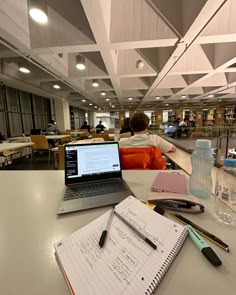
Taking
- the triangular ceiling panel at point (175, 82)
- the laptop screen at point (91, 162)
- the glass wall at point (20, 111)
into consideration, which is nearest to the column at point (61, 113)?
the glass wall at point (20, 111)

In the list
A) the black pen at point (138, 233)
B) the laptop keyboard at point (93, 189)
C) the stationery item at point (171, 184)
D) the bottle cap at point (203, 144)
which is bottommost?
the laptop keyboard at point (93, 189)

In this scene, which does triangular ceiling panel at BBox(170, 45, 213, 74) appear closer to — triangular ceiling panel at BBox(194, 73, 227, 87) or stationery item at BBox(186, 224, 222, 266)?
triangular ceiling panel at BBox(194, 73, 227, 87)

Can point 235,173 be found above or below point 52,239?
above

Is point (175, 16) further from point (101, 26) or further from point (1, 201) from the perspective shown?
point (1, 201)

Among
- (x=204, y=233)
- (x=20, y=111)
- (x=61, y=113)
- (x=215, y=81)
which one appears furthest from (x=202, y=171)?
(x=61, y=113)

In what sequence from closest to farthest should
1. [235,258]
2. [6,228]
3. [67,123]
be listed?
[235,258], [6,228], [67,123]

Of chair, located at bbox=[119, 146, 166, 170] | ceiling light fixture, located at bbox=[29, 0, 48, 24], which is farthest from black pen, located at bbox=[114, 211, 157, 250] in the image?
ceiling light fixture, located at bbox=[29, 0, 48, 24]

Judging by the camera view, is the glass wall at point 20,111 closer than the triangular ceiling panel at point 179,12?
No

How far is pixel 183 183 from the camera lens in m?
0.99

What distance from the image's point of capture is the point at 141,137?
174 cm

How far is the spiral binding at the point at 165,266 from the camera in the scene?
41 cm

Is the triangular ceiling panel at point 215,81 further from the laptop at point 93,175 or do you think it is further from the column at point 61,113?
the column at point 61,113

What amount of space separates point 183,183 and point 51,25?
115 inches

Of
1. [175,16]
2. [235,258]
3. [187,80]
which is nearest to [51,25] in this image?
[175,16]
